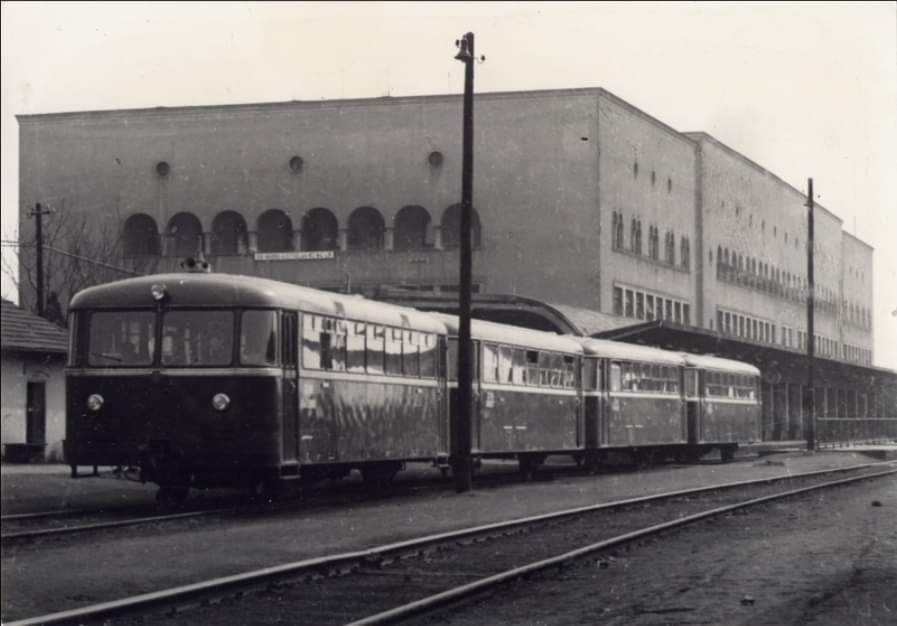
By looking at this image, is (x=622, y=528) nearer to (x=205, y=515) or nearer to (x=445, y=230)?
(x=205, y=515)

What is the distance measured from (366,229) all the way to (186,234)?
401 inches

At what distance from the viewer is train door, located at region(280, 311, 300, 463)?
16.5 m

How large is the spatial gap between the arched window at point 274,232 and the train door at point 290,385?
79.1ft

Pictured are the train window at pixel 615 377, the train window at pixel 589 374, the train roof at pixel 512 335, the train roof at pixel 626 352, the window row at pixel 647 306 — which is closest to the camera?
the train roof at pixel 512 335

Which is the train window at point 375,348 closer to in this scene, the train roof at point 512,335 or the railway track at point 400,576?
the train roof at point 512,335

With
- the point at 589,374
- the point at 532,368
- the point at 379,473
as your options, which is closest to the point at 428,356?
the point at 379,473

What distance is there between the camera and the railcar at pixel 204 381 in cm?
1608

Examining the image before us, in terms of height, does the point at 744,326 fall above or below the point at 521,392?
above

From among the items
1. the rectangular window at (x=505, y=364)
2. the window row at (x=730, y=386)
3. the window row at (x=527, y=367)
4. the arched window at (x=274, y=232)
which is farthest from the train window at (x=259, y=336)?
the arched window at (x=274, y=232)

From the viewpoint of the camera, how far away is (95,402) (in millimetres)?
16547

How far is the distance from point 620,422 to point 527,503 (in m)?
9.46

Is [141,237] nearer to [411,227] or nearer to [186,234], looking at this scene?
[186,234]

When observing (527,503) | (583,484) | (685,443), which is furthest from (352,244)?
(527,503)

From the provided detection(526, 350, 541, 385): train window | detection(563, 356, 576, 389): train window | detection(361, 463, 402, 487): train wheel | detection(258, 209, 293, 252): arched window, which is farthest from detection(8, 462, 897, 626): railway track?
detection(258, 209, 293, 252): arched window
